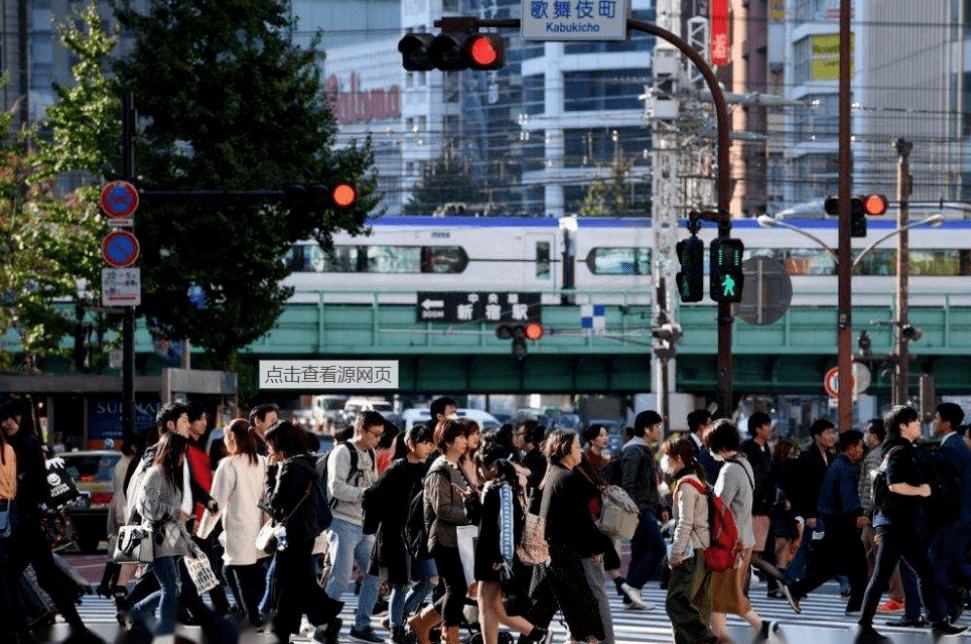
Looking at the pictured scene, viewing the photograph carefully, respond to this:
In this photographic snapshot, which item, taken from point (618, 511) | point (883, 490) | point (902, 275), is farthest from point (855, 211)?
point (902, 275)

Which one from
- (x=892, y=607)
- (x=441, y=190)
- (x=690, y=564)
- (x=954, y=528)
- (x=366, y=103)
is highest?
(x=366, y=103)

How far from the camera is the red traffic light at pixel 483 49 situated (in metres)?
15.9

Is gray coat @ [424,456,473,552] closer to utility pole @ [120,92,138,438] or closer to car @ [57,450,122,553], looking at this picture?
utility pole @ [120,92,138,438]

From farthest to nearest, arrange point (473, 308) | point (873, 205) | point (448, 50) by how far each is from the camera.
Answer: point (473, 308) < point (873, 205) < point (448, 50)

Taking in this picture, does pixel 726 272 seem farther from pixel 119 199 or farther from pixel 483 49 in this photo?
pixel 119 199

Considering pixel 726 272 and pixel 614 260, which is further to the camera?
pixel 614 260

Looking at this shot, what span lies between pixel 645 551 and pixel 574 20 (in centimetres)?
480

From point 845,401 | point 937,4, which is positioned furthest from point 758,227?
point 845,401

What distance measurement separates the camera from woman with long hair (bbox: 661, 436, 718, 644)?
12.4m

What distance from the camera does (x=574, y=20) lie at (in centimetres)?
1794

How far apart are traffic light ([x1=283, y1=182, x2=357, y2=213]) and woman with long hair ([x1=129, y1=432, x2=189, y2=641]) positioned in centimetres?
957

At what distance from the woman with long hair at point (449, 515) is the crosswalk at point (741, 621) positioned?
1.18 m

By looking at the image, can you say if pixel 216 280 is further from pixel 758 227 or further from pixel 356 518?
pixel 758 227

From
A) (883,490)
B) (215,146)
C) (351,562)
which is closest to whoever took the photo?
(883,490)
